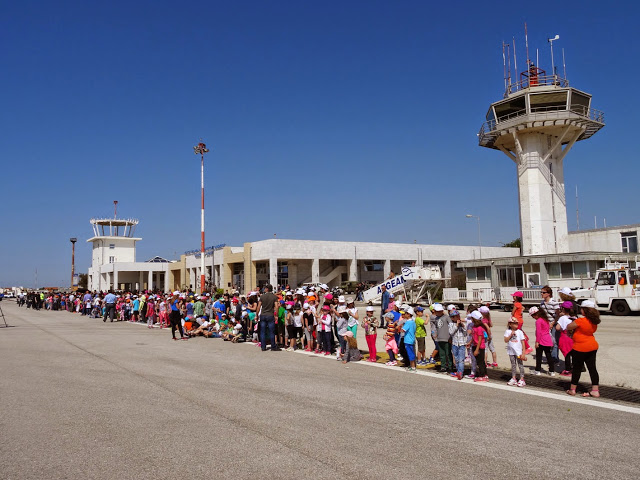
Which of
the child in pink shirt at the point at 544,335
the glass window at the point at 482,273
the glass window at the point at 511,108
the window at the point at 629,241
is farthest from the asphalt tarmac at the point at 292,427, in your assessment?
the window at the point at 629,241

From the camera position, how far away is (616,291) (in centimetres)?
2381

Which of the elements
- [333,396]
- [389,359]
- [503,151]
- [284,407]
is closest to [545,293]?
[389,359]

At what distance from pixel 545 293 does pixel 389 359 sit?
3.79 meters

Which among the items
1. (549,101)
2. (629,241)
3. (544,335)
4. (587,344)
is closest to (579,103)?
(549,101)

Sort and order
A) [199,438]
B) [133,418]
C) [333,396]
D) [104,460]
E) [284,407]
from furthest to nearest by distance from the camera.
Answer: [333,396]
[284,407]
[133,418]
[199,438]
[104,460]

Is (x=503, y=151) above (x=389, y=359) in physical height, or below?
above

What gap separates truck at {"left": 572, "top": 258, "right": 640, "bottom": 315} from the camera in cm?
2336

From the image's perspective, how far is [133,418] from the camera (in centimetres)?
664

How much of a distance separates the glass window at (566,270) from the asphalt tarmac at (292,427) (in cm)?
2635

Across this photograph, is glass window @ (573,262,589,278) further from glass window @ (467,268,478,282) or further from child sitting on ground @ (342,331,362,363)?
child sitting on ground @ (342,331,362,363)

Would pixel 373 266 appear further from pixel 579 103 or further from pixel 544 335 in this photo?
pixel 544 335

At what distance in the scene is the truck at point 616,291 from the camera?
23.4 meters

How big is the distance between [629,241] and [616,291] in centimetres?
2393

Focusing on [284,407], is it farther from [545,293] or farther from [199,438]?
[545,293]
